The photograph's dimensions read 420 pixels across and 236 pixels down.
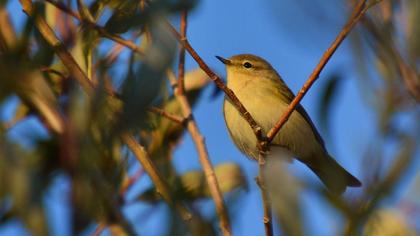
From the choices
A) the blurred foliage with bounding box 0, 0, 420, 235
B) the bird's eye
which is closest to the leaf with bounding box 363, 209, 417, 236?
the blurred foliage with bounding box 0, 0, 420, 235

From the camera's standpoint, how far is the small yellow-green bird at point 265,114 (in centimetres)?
496

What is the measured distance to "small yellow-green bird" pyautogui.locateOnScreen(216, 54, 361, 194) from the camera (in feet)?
16.3

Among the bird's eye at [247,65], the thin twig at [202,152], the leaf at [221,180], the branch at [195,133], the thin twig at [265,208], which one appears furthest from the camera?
the bird's eye at [247,65]

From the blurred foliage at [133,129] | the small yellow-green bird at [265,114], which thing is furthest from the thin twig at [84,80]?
the small yellow-green bird at [265,114]

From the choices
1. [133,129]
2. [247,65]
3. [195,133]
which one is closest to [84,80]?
[133,129]

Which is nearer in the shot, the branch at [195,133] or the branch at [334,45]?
the branch at [334,45]

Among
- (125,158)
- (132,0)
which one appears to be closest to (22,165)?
(132,0)

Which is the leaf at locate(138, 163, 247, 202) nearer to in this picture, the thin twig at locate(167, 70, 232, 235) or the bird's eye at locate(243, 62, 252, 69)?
the thin twig at locate(167, 70, 232, 235)

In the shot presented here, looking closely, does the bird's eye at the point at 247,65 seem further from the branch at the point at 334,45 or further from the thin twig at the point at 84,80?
the thin twig at the point at 84,80

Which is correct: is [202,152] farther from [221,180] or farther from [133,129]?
[133,129]

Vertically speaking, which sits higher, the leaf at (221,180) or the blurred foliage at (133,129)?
the blurred foliage at (133,129)

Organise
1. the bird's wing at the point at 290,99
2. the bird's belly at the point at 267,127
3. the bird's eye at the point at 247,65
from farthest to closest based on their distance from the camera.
Answer: 1. the bird's eye at the point at 247,65
2. the bird's wing at the point at 290,99
3. the bird's belly at the point at 267,127

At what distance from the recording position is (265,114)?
16.1 ft

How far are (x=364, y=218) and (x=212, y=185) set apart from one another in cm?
165
